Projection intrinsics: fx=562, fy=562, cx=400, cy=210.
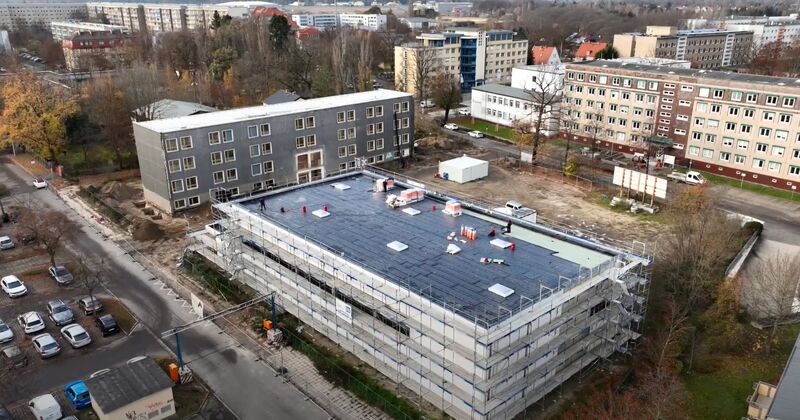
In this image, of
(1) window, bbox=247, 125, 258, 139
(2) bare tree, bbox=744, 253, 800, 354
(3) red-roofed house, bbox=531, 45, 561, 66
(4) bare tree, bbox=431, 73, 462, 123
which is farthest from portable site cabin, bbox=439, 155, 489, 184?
(3) red-roofed house, bbox=531, 45, 561, 66

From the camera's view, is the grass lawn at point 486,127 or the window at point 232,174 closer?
the window at point 232,174

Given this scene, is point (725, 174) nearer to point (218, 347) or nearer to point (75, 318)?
point (218, 347)

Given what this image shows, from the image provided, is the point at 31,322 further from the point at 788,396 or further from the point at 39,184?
the point at 788,396

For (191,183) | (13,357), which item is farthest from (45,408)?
(191,183)

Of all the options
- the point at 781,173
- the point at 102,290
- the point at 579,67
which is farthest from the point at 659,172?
the point at 102,290

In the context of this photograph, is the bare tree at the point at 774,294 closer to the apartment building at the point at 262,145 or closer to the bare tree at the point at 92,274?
the apartment building at the point at 262,145

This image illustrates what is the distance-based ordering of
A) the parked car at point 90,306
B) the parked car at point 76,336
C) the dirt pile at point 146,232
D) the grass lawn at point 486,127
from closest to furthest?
the parked car at point 76,336 → the parked car at point 90,306 → the dirt pile at point 146,232 → the grass lawn at point 486,127

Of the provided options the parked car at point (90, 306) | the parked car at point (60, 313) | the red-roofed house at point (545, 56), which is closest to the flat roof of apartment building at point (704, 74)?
the red-roofed house at point (545, 56)
